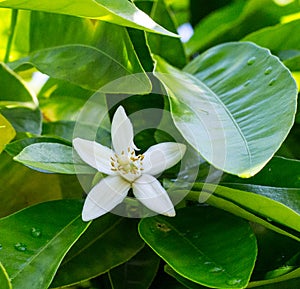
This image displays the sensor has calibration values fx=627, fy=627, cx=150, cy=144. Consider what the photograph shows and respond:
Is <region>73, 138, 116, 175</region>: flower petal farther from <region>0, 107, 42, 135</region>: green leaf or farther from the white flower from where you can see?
<region>0, 107, 42, 135</region>: green leaf

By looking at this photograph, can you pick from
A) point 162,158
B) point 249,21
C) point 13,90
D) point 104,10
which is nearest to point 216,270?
point 162,158

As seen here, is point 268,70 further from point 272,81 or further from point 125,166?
point 125,166

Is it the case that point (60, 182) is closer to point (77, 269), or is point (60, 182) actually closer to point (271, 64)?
point (77, 269)

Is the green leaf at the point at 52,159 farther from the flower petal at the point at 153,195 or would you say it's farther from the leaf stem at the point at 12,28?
the leaf stem at the point at 12,28

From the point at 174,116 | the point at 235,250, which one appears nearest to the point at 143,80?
the point at 174,116

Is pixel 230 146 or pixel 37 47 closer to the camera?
pixel 230 146

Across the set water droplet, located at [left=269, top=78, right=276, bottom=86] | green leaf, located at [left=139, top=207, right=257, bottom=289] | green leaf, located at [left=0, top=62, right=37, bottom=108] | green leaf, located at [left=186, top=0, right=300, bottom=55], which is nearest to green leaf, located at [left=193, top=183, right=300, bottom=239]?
green leaf, located at [left=139, top=207, right=257, bottom=289]

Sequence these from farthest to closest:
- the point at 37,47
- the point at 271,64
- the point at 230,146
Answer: the point at 37,47
the point at 271,64
the point at 230,146
